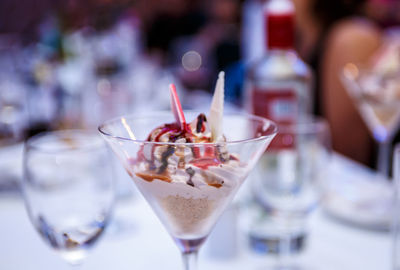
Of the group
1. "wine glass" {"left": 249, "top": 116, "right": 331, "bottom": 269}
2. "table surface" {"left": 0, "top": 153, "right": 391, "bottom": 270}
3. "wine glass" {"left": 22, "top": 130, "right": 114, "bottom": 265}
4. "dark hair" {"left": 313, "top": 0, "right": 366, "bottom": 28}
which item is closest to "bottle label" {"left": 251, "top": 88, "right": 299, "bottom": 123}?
"wine glass" {"left": 249, "top": 116, "right": 331, "bottom": 269}

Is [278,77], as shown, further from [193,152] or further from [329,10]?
[329,10]

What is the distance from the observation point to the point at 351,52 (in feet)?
6.11

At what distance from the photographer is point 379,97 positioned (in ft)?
3.36

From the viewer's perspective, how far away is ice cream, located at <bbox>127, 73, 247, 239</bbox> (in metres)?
0.46

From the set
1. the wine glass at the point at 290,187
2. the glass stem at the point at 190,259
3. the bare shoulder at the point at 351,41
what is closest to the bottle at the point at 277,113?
the wine glass at the point at 290,187

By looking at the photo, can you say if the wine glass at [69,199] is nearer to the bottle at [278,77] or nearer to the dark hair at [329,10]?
the bottle at [278,77]

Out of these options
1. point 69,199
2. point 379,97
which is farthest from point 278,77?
point 69,199

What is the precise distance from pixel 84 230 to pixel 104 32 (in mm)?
1820

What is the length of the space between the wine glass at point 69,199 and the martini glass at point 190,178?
14 cm

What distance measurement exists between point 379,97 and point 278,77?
24 cm

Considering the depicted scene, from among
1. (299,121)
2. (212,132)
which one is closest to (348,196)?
(299,121)

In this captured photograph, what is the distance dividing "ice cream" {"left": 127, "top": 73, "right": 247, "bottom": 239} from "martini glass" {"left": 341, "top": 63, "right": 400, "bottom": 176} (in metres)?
0.63

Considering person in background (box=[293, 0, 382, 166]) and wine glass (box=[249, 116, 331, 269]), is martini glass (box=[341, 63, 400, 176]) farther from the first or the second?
person in background (box=[293, 0, 382, 166])

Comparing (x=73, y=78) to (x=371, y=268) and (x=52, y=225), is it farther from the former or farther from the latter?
(x=371, y=268)
